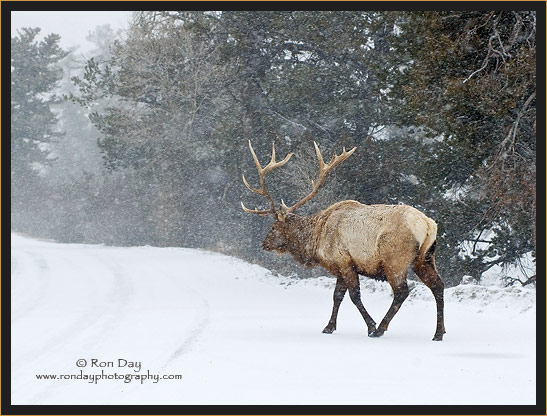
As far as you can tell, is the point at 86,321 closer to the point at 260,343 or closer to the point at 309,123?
the point at 260,343

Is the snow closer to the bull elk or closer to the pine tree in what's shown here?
the bull elk

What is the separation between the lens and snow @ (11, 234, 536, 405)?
236 inches

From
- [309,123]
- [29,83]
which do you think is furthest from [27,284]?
[29,83]

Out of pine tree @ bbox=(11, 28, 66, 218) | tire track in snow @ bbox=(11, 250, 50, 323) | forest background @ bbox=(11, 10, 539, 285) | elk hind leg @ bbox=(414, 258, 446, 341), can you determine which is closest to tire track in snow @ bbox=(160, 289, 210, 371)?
elk hind leg @ bbox=(414, 258, 446, 341)

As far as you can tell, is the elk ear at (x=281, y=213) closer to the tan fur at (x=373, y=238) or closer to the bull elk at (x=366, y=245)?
the bull elk at (x=366, y=245)

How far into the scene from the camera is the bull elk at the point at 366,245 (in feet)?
29.0

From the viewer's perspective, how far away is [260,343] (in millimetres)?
8734

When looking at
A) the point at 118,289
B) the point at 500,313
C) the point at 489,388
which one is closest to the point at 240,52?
the point at 118,289

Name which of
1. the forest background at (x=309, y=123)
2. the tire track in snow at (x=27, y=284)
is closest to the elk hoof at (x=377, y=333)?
the forest background at (x=309, y=123)

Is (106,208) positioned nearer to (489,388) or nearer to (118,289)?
(118,289)

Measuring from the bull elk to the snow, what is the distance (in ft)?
1.73

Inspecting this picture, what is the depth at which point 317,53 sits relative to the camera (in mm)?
22422

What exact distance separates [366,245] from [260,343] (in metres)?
1.71

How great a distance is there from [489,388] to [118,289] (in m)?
10.1
